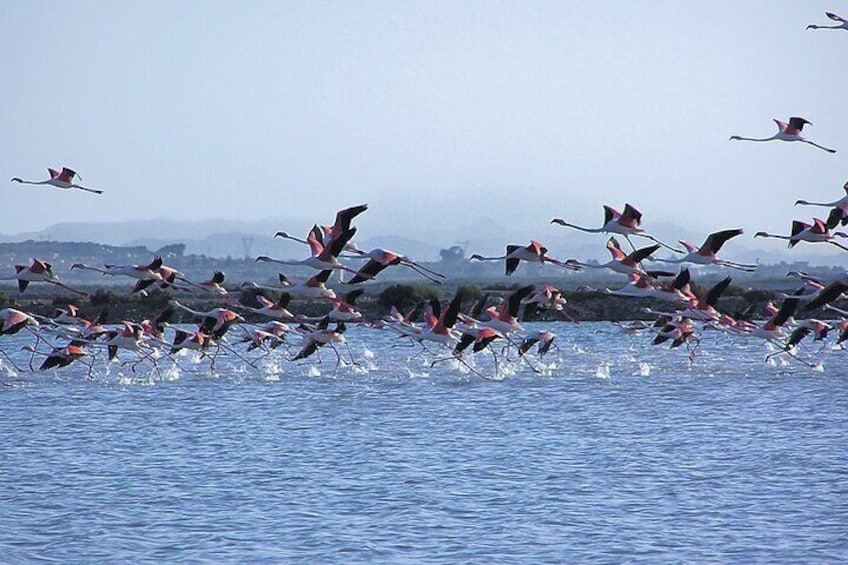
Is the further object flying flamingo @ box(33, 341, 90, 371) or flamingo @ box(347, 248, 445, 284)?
flying flamingo @ box(33, 341, 90, 371)

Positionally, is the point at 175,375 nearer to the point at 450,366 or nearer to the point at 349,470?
the point at 450,366

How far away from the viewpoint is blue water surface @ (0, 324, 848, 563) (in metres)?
11.2

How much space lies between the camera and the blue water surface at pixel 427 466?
11.2 meters

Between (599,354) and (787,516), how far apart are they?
1680cm

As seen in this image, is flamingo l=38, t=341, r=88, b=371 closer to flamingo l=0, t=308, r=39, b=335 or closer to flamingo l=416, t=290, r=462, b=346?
flamingo l=0, t=308, r=39, b=335

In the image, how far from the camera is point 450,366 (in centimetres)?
2591

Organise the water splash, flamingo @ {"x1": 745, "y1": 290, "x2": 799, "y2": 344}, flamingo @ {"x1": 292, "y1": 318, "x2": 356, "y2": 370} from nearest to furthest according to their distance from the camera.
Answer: flamingo @ {"x1": 745, "y1": 290, "x2": 799, "y2": 344}
flamingo @ {"x1": 292, "y1": 318, "x2": 356, "y2": 370}
the water splash

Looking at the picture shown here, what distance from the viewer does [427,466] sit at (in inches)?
579

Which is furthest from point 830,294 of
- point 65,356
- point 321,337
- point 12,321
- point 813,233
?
point 12,321

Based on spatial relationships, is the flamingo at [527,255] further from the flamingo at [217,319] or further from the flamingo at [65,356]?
the flamingo at [65,356]

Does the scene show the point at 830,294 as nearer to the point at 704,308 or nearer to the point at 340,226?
the point at 704,308

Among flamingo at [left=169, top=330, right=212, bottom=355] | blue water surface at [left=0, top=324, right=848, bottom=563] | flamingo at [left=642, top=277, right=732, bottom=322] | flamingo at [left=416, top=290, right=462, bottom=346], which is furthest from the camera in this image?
flamingo at [left=169, top=330, right=212, bottom=355]

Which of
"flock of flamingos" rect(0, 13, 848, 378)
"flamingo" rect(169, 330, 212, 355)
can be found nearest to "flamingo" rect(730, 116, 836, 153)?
"flock of flamingos" rect(0, 13, 848, 378)

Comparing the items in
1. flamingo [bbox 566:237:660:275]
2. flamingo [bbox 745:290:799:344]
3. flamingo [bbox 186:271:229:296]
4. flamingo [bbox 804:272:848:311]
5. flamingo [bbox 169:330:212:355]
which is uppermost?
flamingo [bbox 566:237:660:275]
